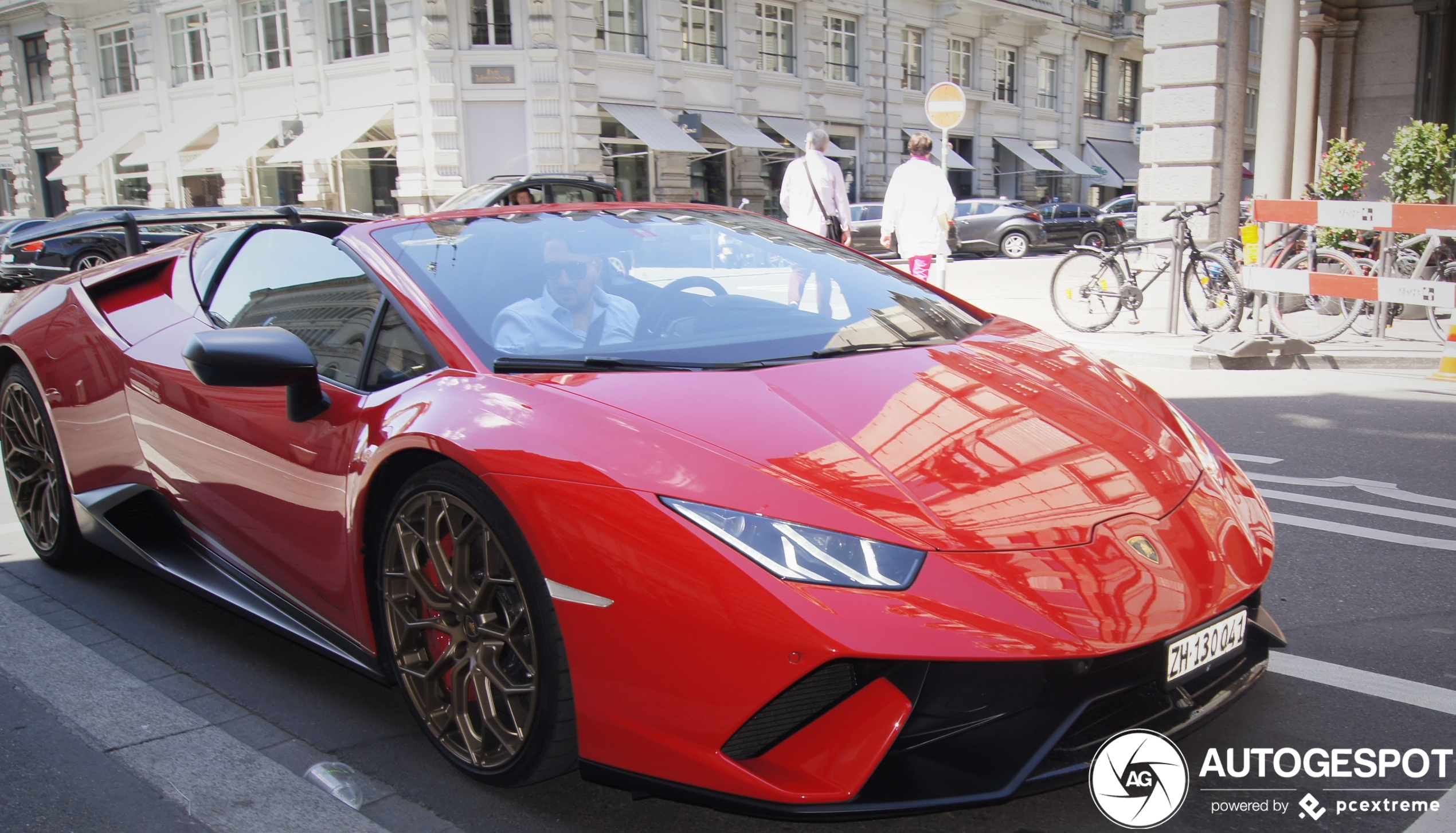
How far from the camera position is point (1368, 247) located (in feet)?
31.5

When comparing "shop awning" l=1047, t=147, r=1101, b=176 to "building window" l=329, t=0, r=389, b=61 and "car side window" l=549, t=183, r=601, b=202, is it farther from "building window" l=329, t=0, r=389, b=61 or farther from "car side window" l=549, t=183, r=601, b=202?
"car side window" l=549, t=183, r=601, b=202

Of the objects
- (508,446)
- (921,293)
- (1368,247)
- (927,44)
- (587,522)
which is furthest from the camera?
(927,44)

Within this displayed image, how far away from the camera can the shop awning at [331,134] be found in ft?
88.2

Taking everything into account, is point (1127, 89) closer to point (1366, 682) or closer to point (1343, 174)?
point (1343, 174)

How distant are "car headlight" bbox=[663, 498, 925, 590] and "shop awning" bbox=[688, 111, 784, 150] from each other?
90.3 feet

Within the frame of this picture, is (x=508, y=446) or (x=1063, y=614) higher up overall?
(x=508, y=446)

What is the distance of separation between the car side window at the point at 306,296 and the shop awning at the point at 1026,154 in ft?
125

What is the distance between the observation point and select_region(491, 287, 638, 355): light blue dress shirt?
107 inches

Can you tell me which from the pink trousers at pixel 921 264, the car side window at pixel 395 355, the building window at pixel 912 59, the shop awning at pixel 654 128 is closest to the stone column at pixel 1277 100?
the pink trousers at pixel 921 264

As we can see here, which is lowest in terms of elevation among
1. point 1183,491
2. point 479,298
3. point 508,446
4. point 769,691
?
point 769,691

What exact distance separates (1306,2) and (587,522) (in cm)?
1612

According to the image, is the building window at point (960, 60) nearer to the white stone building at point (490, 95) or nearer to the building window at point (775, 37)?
the white stone building at point (490, 95)

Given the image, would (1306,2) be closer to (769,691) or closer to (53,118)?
(769,691)

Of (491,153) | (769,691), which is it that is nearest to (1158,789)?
(769,691)
